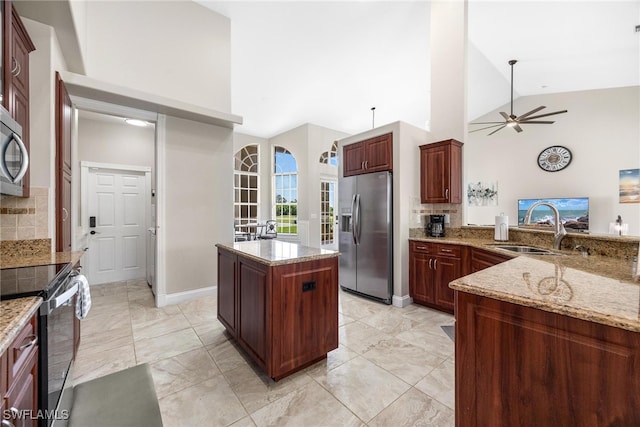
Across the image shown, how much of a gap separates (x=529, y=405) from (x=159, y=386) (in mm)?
2152

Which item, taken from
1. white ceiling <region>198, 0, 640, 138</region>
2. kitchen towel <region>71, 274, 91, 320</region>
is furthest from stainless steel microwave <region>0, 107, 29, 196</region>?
white ceiling <region>198, 0, 640, 138</region>

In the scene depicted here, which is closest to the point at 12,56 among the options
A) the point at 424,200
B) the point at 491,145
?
the point at 424,200

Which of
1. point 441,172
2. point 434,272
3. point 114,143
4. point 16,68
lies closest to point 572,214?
point 441,172

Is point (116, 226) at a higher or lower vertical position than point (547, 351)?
higher

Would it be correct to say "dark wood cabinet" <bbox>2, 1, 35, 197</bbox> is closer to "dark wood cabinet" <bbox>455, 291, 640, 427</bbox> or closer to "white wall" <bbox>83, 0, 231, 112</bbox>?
"white wall" <bbox>83, 0, 231, 112</bbox>

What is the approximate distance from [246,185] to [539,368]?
7.74 m

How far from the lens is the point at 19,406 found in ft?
2.92

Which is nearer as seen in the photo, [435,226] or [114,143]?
[435,226]

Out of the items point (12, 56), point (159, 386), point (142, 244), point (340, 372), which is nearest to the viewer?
point (12, 56)

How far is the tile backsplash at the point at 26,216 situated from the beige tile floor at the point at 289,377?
3.53ft

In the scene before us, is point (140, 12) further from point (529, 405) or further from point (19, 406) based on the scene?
point (529, 405)

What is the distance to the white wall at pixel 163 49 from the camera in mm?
2885

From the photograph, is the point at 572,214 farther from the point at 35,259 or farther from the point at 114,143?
the point at 114,143

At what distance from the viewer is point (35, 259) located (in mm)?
1783
